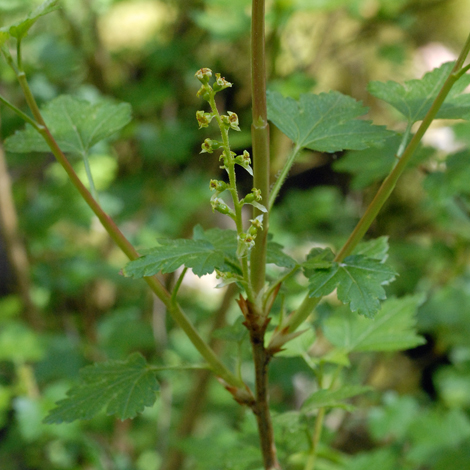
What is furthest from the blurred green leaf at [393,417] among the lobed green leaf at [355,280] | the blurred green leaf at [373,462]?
the lobed green leaf at [355,280]

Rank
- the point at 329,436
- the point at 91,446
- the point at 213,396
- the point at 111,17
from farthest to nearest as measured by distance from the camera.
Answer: the point at 111,17 → the point at 213,396 → the point at 91,446 → the point at 329,436

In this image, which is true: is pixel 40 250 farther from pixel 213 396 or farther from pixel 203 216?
pixel 213 396

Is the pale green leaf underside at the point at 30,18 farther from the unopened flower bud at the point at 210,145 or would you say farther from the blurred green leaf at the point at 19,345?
the blurred green leaf at the point at 19,345

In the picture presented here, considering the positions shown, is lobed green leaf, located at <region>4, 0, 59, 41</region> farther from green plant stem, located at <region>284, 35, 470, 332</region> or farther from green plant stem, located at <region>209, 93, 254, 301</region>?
green plant stem, located at <region>284, 35, 470, 332</region>

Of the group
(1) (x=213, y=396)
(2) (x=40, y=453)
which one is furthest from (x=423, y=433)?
(2) (x=40, y=453)

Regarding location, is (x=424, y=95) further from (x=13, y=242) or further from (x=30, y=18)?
(x=13, y=242)

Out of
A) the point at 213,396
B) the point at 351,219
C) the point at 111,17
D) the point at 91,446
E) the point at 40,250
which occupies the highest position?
the point at 111,17

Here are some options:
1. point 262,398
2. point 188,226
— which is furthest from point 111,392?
point 188,226
